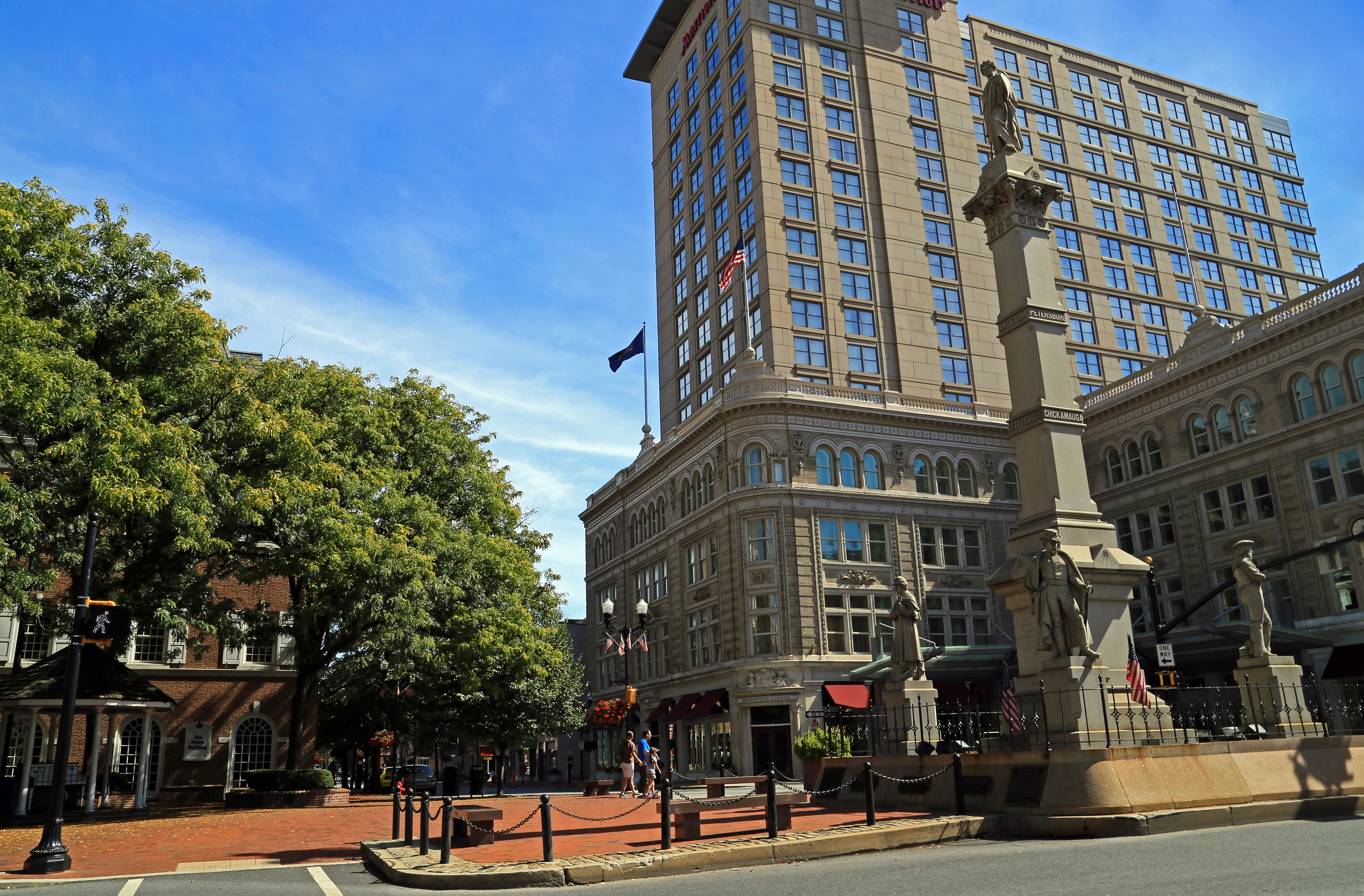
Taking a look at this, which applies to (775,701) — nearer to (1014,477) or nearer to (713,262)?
(1014,477)

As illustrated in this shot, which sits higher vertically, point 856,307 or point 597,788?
point 856,307

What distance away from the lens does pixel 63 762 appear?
658 inches

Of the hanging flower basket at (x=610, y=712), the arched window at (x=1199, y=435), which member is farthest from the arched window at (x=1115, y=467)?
the hanging flower basket at (x=610, y=712)

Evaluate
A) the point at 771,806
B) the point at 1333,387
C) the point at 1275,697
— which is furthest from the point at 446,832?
the point at 1333,387

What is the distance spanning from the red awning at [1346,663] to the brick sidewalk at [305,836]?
26998mm

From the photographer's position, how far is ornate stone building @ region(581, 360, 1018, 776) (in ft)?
152

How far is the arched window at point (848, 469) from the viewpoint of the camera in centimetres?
4959

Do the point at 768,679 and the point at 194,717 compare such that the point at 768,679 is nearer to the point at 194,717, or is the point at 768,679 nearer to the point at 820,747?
the point at 820,747

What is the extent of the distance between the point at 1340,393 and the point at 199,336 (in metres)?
40.9

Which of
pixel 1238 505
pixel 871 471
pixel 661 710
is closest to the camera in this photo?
pixel 1238 505

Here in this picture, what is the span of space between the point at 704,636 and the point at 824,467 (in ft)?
35.8

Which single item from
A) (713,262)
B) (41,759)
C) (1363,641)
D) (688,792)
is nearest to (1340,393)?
(1363,641)

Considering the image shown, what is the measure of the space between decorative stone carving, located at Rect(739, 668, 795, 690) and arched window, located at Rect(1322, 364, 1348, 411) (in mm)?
25101

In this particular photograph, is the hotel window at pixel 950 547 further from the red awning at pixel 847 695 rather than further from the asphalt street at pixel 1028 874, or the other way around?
the asphalt street at pixel 1028 874
